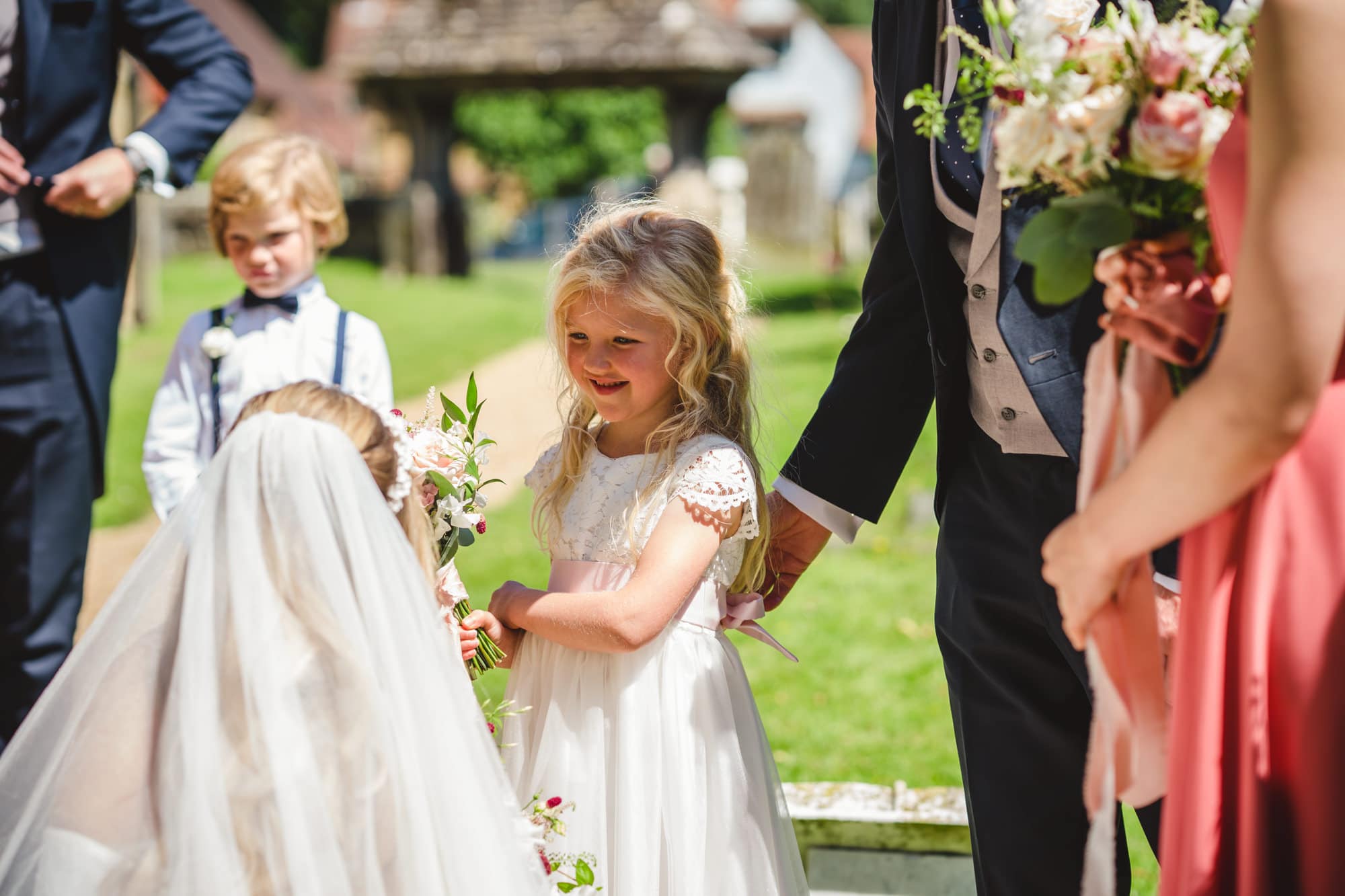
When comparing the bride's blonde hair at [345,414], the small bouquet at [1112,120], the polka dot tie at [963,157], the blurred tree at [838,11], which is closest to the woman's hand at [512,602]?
the bride's blonde hair at [345,414]

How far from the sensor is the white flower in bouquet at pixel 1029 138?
1540 mm

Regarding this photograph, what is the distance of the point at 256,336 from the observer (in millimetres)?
3783

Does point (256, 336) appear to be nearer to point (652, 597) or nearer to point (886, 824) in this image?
point (652, 597)

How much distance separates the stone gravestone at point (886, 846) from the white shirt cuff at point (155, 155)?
8.16 feet

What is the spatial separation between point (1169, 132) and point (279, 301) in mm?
2928

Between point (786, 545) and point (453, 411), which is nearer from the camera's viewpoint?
point (453, 411)

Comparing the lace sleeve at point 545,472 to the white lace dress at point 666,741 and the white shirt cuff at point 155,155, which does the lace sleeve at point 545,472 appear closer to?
the white lace dress at point 666,741

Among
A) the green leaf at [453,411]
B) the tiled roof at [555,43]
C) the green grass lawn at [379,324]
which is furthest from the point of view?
the tiled roof at [555,43]

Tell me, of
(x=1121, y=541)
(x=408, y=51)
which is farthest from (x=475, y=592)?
(x=408, y=51)

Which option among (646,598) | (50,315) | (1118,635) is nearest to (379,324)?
(50,315)

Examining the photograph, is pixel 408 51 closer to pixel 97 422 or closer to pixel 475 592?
pixel 475 592

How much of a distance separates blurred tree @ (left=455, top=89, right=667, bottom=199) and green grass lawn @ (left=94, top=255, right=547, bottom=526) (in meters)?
20.3

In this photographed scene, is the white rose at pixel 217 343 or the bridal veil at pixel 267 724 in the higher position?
the white rose at pixel 217 343

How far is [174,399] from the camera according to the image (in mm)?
3738
